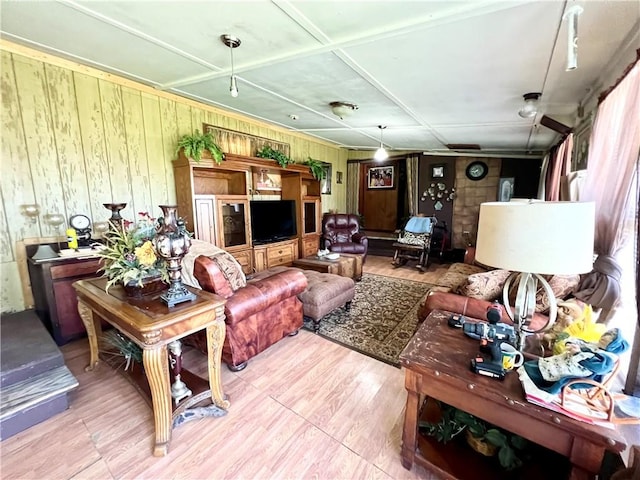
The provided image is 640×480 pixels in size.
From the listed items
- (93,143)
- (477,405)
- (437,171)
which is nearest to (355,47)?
(477,405)

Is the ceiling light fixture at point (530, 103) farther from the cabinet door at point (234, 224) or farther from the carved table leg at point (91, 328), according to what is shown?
the carved table leg at point (91, 328)

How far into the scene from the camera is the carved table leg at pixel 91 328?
211 cm

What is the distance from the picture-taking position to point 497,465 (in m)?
1.32

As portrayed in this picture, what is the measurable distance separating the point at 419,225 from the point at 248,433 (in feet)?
16.5

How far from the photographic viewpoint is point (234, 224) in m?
3.97

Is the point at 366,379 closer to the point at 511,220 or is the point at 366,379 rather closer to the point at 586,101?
the point at 511,220

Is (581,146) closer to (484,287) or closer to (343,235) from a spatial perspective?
(484,287)

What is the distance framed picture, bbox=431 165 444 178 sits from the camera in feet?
20.7

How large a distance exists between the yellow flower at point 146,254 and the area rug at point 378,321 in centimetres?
179

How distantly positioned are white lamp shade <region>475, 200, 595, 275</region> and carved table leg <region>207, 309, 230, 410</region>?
5.20ft

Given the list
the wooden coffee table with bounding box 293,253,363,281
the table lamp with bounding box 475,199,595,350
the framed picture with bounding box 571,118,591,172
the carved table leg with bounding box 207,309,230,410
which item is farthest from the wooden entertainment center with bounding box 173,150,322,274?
the framed picture with bounding box 571,118,591,172

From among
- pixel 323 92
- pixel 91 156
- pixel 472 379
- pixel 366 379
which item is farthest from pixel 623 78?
pixel 91 156

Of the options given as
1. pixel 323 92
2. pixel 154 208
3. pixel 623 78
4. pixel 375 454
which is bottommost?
pixel 375 454

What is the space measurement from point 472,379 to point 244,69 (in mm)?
2749
